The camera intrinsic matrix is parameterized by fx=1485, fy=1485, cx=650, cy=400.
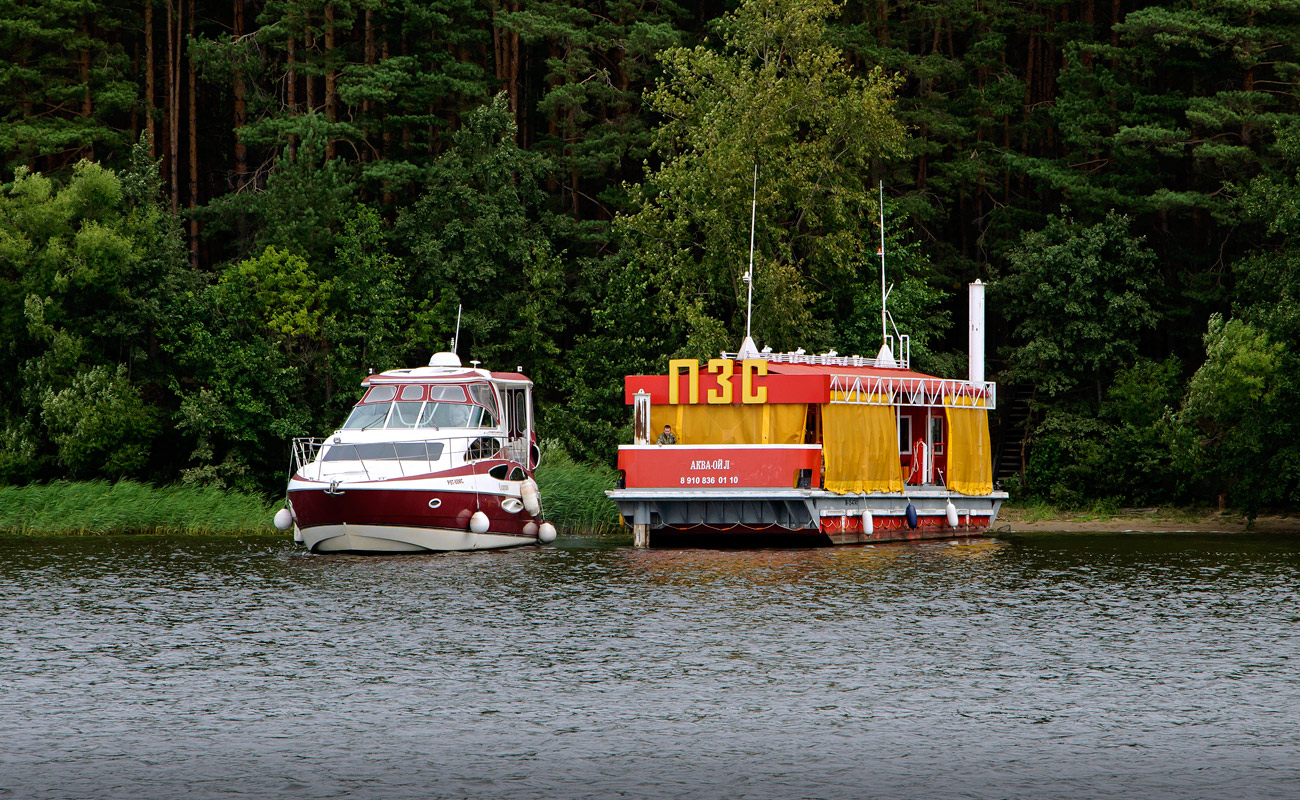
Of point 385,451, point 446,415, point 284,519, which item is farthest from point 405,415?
point 284,519

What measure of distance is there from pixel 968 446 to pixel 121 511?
23.3 meters

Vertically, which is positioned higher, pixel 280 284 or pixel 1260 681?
pixel 280 284

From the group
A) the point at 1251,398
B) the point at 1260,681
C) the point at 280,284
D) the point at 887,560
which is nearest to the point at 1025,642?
the point at 1260,681

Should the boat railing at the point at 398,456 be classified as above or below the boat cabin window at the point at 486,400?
below

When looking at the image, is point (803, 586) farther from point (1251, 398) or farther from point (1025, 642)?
point (1251, 398)

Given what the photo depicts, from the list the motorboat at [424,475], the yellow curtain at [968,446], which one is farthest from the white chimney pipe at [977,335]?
the motorboat at [424,475]

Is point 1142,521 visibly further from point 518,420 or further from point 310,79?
point 310,79

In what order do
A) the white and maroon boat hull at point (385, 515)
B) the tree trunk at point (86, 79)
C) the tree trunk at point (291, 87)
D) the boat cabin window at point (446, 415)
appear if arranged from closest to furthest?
the white and maroon boat hull at point (385, 515), the boat cabin window at point (446, 415), the tree trunk at point (291, 87), the tree trunk at point (86, 79)

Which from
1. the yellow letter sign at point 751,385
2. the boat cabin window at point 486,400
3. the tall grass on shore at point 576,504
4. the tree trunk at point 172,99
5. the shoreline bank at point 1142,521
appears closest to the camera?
the yellow letter sign at point 751,385

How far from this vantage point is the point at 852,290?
5234cm

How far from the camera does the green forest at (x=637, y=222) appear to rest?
46156 millimetres

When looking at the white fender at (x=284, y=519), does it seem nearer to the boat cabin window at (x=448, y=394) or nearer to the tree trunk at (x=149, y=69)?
the boat cabin window at (x=448, y=394)

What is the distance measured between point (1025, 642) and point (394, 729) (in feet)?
31.5

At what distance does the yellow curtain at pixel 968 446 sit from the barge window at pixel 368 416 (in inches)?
586
